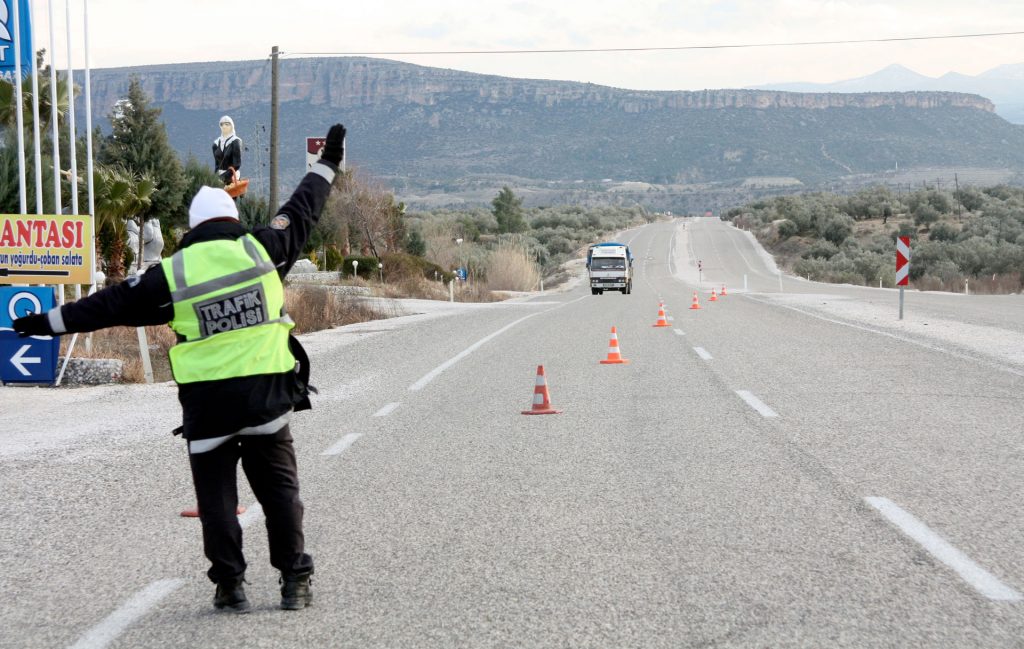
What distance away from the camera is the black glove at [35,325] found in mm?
5207

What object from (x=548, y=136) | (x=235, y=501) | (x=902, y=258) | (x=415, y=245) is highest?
(x=548, y=136)

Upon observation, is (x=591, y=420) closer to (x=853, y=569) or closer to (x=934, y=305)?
(x=853, y=569)

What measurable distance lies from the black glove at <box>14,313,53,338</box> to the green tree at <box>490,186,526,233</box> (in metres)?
100

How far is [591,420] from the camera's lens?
35.2ft

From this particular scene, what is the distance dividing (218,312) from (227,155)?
40.2ft

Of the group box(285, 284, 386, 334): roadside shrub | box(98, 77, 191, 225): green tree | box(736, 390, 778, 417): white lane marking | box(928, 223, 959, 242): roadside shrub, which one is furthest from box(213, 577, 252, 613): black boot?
box(928, 223, 959, 242): roadside shrub

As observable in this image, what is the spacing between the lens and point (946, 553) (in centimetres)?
579

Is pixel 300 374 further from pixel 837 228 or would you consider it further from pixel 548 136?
pixel 548 136

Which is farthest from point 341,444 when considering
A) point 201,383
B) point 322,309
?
A: point 322,309

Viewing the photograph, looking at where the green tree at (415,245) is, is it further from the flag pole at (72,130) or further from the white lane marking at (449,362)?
the flag pole at (72,130)

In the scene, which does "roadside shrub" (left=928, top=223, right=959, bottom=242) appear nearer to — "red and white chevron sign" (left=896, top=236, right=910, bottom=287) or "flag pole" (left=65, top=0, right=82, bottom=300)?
"red and white chevron sign" (left=896, top=236, right=910, bottom=287)

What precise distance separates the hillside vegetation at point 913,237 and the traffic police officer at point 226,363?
44625 millimetres

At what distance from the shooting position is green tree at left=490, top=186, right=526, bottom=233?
348 ft

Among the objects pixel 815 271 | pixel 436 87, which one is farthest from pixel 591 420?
pixel 436 87
